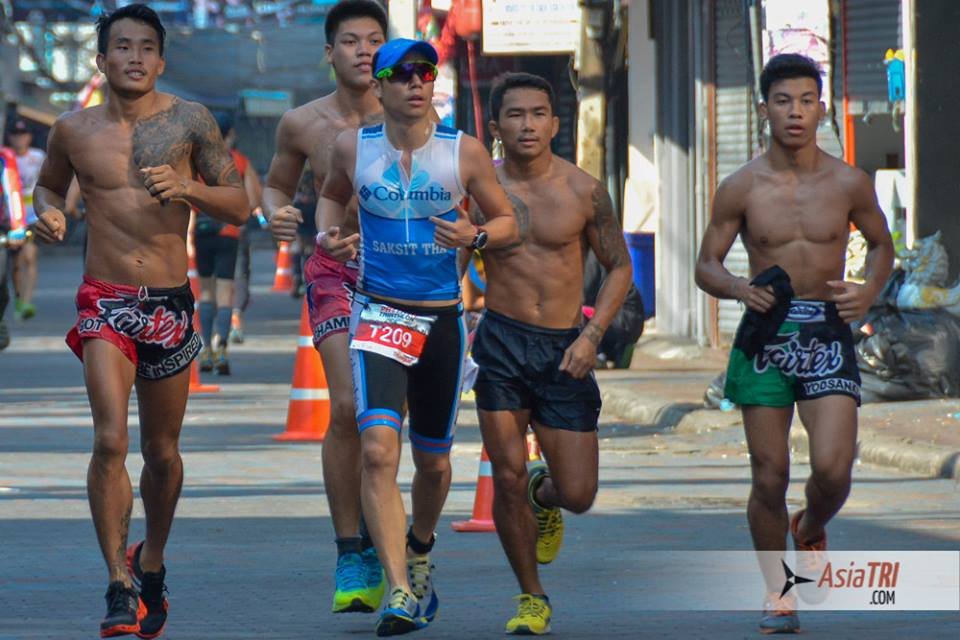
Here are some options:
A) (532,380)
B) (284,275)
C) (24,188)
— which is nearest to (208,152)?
(532,380)

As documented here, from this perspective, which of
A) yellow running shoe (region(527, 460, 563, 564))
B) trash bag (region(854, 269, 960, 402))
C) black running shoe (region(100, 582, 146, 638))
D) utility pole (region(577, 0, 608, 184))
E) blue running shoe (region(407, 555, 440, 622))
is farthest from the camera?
utility pole (region(577, 0, 608, 184))

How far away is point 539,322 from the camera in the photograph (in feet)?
26.6

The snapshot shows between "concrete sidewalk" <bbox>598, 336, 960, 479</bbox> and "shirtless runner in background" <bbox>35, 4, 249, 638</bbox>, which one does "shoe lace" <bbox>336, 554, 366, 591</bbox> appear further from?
"concrete sidewalk" <bbox>598, 336, 960, 479</bbox>

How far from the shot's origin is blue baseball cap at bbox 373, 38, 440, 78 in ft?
25.2

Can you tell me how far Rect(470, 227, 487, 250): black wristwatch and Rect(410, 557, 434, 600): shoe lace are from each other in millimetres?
1231

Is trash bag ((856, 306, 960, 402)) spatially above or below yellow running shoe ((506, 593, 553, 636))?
below

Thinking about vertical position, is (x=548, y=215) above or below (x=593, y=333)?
above

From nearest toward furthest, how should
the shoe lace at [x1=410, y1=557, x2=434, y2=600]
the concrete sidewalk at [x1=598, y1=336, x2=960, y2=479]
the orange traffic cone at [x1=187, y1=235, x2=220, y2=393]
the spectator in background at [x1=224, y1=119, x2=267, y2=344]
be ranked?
1. the shoe lace at [x1=410, y1=557, x2=434, y2=600]
2. the concrete sidewalk at [x1=598, y1=336, x2=960, y2=479]
3. the orange traffic cone at [x1=187, y1=235, x2=220, y2=393]
4. the spectator in background at [x1=224, y1=119, x2=267, y2=344]

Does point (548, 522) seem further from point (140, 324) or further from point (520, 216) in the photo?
point (140, 324)

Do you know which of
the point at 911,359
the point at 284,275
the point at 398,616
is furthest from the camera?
the point at 284,275

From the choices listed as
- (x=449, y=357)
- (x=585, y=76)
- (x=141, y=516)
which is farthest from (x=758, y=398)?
(x=585, y=76)

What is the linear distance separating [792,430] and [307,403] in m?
3.29

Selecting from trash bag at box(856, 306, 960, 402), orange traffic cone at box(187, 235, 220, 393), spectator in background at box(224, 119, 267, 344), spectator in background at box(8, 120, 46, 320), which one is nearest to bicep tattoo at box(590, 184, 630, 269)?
trash bag at box(856, 306, 960, 402)

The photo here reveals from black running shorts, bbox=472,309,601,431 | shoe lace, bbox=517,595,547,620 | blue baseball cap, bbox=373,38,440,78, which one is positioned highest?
blue baseball cap, bbox=373,38,440,78
